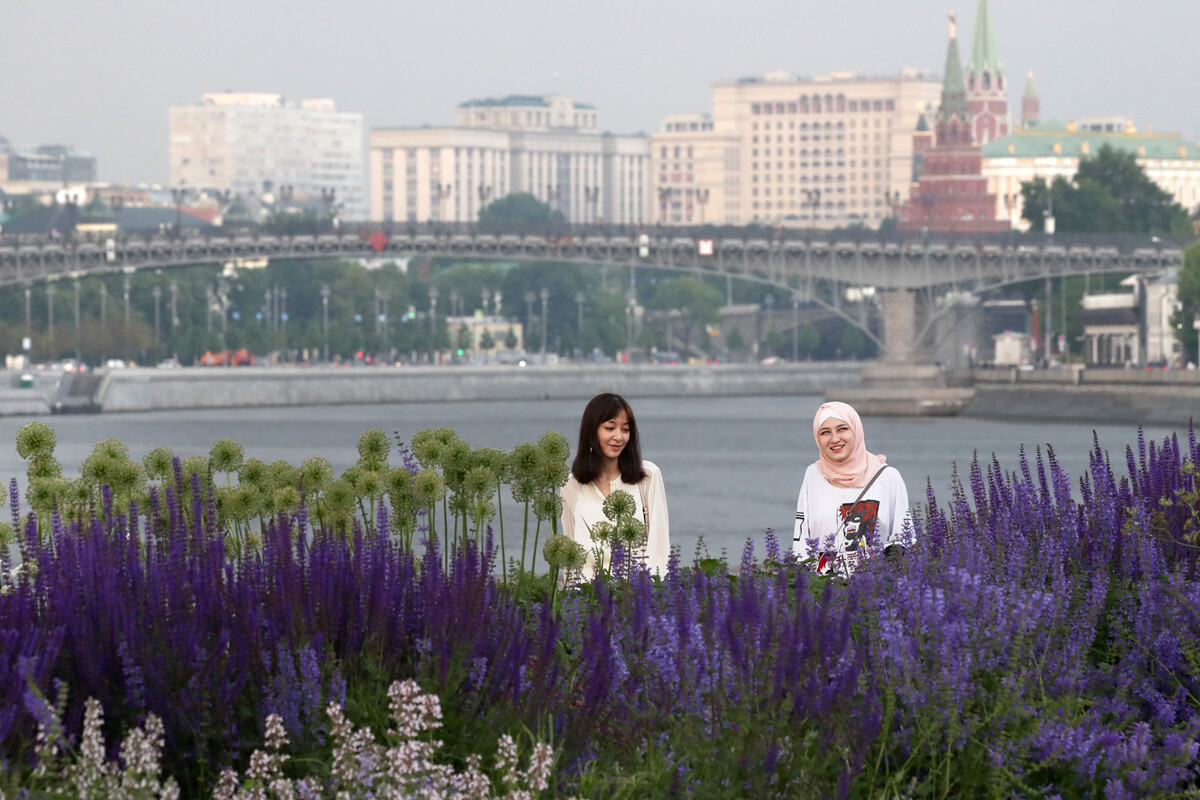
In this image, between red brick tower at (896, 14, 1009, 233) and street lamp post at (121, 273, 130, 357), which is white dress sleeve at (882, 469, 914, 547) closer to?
street lamp post at (121, 273, 130, 357)

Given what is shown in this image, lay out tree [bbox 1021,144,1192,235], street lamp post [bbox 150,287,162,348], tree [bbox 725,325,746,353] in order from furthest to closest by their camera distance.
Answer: tree [bbox 725,325,746,353], tree [bbox 1021,144,1192,235], street lamp post [bbox 150,287,162,348]

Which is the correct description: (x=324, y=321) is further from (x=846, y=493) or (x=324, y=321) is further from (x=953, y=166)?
(x=846, y=493)

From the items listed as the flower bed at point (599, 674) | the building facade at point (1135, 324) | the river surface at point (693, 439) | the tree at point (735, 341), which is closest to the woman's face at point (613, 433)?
the flower bed at point (599, 674)

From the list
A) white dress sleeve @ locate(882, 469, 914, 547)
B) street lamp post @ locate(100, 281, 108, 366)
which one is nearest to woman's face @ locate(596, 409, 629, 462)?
white dress sleeve @ locate(882, 469, 914, 547)

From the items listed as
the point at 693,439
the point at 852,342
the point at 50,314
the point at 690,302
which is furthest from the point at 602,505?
the point at 690,302

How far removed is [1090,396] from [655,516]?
74.4 m

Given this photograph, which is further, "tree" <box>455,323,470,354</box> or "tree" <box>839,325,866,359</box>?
"tree" <box>839,325,866,359</box>

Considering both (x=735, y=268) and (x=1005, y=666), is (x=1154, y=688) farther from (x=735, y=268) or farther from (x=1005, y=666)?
(x=735, y=268)

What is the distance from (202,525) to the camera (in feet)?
20.0

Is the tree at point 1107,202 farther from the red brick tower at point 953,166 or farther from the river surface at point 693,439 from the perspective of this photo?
the red brick tower at point 953,166

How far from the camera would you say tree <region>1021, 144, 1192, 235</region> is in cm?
12594

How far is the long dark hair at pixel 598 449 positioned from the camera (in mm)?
7363

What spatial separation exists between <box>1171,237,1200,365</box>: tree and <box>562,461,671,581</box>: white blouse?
3414 inches

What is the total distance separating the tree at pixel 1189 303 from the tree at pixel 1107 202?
25.9 meters
